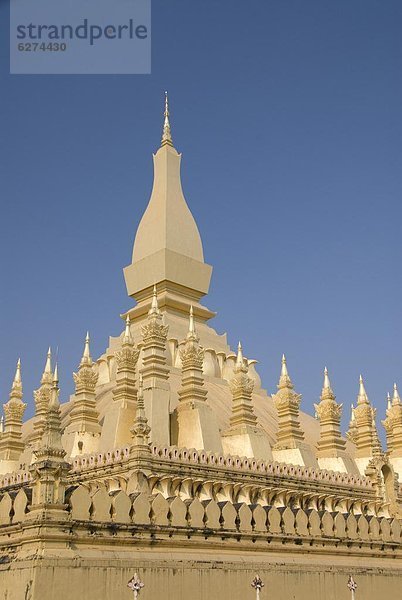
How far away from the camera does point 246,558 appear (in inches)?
586

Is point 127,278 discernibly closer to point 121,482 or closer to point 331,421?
point 331,421

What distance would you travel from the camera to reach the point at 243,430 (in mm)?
25531

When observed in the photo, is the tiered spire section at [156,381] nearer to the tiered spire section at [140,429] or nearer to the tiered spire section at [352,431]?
the tiered spire section at [140,429]

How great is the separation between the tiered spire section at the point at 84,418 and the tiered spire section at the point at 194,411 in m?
3.41

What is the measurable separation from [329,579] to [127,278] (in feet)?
74.6

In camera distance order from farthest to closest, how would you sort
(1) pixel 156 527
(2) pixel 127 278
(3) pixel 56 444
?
(2) pixel 127 278 → (1) pixel 156 527 → (3) pixel 56 444

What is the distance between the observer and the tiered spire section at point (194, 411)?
23812 millimetres

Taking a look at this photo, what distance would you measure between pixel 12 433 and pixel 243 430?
32.2 feet

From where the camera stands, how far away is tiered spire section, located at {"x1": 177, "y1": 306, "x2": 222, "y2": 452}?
78.1 ft

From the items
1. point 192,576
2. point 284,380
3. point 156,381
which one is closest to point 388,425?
point 284,380

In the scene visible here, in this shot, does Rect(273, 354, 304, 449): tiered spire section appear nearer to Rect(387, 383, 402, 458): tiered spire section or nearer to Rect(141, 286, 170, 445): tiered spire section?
Rect(141, 286, 170, 445): tiered spire section

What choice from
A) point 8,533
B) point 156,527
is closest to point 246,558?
point 156,527

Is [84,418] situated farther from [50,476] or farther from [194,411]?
[50,476]

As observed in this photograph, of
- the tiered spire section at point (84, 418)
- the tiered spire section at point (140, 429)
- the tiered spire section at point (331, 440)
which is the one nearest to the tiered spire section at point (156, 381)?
the tiered spire section at point (140, 429)
